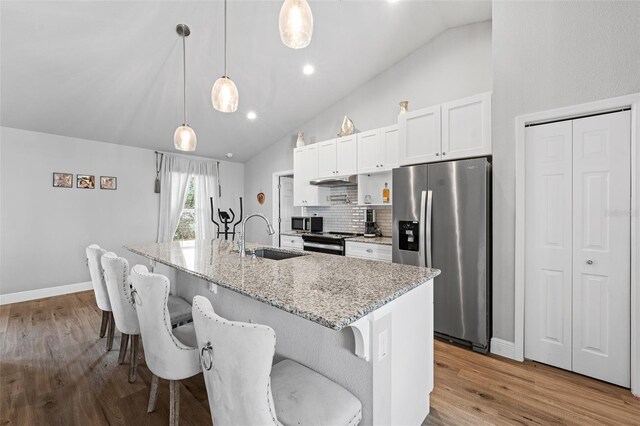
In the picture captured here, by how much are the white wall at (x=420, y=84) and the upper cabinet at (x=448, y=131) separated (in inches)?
34.7

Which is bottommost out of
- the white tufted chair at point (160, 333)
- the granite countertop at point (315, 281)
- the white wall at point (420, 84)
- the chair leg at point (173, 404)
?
the chair leg at point (173, 404)

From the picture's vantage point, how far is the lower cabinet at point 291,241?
15.7 feet

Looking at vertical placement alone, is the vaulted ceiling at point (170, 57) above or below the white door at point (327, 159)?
above

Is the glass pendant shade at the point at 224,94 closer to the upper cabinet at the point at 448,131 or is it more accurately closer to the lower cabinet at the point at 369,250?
the upper cabinet at the point at 448,131

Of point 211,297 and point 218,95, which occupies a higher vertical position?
point 218,95

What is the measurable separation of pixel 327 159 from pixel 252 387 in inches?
152

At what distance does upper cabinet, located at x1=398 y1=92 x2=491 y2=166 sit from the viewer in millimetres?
2738

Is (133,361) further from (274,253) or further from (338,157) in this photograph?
(338,157)

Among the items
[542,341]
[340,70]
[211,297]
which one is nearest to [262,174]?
[340,70]

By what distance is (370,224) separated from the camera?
4.20m

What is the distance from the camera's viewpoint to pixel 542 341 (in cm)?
243

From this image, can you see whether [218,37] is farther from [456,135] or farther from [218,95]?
[456,135]

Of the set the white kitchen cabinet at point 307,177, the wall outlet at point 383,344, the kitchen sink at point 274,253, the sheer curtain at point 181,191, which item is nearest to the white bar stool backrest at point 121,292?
the kitchen sink at point 274,253

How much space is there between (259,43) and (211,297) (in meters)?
2.95
